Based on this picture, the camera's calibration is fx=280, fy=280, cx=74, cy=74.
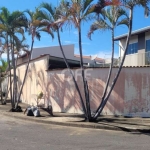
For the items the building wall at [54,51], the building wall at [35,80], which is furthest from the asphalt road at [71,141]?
the building wall at [54,51]

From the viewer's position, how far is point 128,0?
40.6ft

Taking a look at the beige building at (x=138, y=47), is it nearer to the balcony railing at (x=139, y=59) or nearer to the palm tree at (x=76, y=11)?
the balcony railing at (x=139, y=59)

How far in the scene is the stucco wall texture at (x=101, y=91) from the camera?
15.1 m

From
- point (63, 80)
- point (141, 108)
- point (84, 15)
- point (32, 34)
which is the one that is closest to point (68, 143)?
point (84, 15)

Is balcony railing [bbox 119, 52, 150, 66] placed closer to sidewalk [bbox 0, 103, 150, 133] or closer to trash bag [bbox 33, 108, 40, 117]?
sidewalk [bbox 0, 103, 150, 133]

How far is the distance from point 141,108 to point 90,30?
4.97 m

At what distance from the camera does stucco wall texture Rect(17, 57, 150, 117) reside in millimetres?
15062

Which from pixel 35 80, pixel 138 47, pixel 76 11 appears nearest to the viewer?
pixel 76 11

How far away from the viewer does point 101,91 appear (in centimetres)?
1584

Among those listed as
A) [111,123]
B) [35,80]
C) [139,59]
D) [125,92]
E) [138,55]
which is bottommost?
[111,123]

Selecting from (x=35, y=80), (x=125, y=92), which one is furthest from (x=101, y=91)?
(x=35, y=80)

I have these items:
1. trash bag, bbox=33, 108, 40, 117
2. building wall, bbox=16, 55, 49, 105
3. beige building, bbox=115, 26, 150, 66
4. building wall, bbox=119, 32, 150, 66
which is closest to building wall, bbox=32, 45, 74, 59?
building wall, bbox=16, 55, 49, 105

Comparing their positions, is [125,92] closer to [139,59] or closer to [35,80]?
[139,59]

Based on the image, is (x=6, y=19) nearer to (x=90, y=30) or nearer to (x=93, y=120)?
(x=90, y=30)
